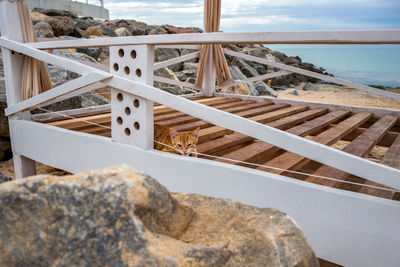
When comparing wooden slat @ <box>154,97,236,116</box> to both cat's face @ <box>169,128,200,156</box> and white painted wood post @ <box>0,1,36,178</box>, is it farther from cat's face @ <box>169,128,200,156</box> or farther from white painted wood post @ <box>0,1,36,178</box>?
white painted wood post @ <box>0,1,36,178</box>

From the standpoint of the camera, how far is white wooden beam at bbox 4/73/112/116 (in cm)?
210

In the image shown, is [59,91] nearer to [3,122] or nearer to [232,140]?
[232,140]

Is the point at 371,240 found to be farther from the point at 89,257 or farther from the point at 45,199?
the point at 45,199

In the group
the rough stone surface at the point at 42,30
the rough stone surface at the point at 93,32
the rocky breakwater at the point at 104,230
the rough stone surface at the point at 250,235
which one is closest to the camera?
the rocky breakwater at the point at 104,230

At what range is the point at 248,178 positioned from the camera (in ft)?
5.89

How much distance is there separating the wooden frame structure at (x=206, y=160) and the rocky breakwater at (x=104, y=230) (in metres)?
0.77

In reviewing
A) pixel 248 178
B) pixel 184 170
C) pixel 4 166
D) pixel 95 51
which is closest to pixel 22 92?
pixel 4 166

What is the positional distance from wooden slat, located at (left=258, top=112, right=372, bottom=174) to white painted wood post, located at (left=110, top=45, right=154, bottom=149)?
2.98 ft

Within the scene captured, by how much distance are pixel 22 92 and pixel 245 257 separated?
2852 mm

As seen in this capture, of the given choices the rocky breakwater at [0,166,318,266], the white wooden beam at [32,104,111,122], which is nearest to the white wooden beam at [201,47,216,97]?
the white wooden beam at [32,104,111,122]

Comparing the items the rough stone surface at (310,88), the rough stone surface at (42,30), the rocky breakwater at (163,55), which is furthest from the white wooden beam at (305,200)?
the rough stone surface at (310,88)

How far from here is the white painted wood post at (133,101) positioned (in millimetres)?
2076

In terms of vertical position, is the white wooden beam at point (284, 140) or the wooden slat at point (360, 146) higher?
the white wooden beam at point (284, 140)

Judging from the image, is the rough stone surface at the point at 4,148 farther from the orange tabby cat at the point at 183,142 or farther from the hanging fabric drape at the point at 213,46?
the hanging fabric drape at the point at 213,46
